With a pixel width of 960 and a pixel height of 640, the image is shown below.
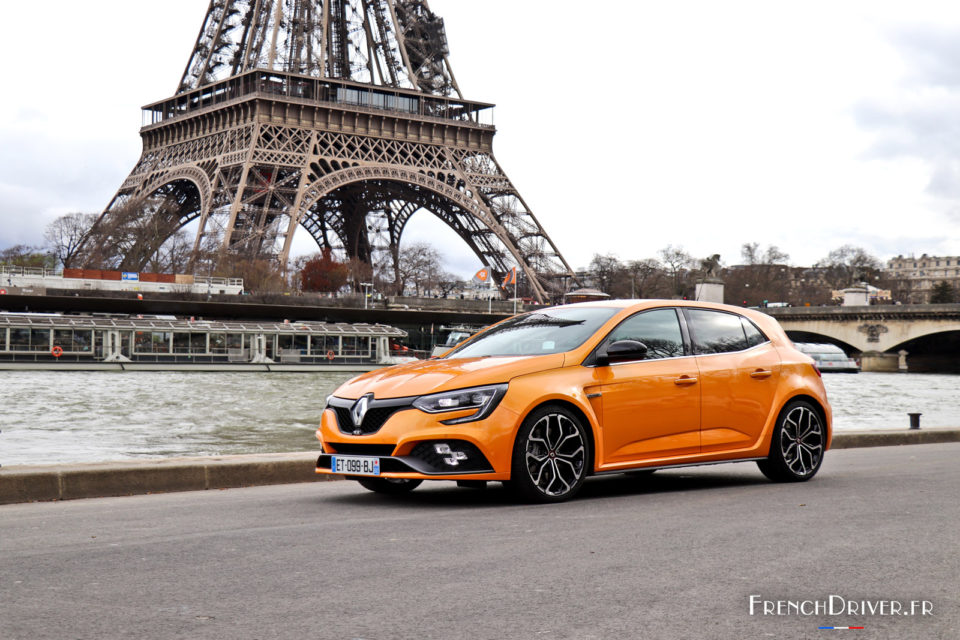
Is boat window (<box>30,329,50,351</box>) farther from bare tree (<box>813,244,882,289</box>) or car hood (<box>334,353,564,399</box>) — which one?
bare tree (<box>813,244,882,289</box>)

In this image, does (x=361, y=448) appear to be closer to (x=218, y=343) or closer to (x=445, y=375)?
(x=445, y=375)

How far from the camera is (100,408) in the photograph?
84.7 ft

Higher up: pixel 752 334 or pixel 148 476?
pixel 752 334

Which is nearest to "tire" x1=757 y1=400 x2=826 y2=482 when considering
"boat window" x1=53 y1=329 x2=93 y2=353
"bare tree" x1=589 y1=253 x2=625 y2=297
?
"boat window" x1=53 y1=329 x2=93 y2=353

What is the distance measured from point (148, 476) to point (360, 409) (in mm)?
2015

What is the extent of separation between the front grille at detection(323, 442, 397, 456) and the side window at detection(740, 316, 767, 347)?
3334mm

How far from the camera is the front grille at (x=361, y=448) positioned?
23.1ft

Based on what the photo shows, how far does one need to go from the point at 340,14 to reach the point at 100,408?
53965 millimetres

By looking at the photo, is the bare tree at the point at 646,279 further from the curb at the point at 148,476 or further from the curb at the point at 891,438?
the curb at the point at 148,476

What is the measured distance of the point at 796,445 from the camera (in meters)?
8.80

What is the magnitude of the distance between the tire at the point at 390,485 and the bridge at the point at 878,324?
230 ft

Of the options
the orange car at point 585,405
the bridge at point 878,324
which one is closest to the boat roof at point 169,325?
the bridge at point 878,324

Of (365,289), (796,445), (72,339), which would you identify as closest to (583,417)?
(796,445)

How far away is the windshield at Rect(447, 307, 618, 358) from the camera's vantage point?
7777 millimetres
